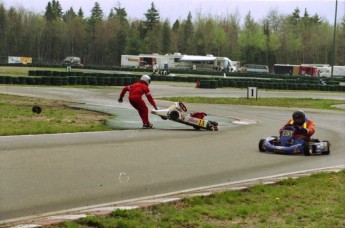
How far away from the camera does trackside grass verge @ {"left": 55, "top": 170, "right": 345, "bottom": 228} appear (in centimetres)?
550

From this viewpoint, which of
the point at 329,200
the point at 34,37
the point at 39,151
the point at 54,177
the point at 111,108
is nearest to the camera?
the point at 329,200

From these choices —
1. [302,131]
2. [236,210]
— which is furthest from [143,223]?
[302,131]

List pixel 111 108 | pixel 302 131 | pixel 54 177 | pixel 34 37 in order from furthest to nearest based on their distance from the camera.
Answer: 1. pixel 34 37
2. pixel 111 108
3. pixel 302 131
4. pixel 54 177

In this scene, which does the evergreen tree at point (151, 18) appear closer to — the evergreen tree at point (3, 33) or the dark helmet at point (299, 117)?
the evergreen tree at point (3, 33)

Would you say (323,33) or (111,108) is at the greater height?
(323,33)

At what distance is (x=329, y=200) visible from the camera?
693 centimetres

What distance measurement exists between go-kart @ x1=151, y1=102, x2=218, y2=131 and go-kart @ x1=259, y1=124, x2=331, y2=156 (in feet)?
12.2

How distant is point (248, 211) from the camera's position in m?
6.10

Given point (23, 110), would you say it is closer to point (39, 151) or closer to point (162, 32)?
point (39, 151)

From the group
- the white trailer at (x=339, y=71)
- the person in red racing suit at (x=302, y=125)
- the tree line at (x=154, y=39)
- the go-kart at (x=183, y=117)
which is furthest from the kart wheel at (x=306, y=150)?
the tree line at (x=154, y=39)

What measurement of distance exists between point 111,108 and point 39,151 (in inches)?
467

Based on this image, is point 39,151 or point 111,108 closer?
point 39,151

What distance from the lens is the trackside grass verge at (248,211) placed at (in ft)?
18.0

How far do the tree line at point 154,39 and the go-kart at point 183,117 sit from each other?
9711 centimetres
